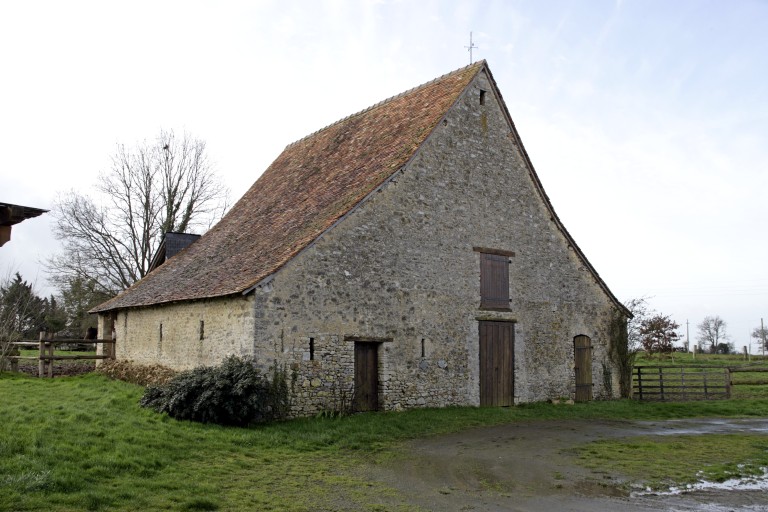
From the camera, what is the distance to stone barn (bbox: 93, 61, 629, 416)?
1466 centimetres

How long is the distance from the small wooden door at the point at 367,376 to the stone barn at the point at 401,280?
35 millimetres

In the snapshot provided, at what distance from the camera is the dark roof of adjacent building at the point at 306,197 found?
51.2ft

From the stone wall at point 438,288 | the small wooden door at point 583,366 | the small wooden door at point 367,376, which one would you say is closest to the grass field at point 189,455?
Answer: the small wooden door at point 367,376

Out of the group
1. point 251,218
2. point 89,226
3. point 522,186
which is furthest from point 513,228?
point 89,226

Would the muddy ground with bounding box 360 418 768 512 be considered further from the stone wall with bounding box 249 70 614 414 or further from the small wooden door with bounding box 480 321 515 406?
the small wooden door with bounding box 480 321 515 406

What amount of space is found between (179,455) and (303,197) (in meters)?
9.64

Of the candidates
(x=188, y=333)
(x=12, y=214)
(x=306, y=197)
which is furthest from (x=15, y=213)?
(x=306, y=197)

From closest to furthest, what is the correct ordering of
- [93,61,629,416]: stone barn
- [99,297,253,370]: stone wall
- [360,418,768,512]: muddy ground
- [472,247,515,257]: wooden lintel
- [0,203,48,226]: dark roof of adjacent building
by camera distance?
1. [0,203,48,226]: dark roof of adjacent building
2. [360,418,768,512]: muddy ground
3. [99,297,253,370]: stone wall
4. [93,61,629,416]: stone barn
5. [472,247,515,257]: wooden lintel

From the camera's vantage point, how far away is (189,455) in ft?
34.0

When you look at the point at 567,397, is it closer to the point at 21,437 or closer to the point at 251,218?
the point at 251,218

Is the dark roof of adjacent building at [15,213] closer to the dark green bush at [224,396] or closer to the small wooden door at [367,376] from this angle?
the dark green bush at [224,396]

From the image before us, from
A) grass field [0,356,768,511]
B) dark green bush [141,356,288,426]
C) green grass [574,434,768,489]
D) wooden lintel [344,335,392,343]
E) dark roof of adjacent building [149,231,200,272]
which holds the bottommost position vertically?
green grass [574,434,768,489]

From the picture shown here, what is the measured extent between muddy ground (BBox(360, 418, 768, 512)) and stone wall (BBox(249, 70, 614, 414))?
9.64 ft

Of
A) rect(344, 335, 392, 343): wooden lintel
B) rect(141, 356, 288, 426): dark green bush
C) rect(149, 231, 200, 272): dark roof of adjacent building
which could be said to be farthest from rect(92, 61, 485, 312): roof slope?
rect(344, 335, 392, 343): wooden lintel
